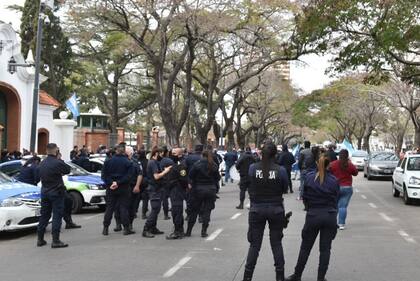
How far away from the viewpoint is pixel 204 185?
10805mm

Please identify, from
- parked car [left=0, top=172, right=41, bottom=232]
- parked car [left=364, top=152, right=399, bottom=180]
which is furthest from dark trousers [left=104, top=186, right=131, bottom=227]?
parked car [left=364, top=152, right=399, bottom=180]

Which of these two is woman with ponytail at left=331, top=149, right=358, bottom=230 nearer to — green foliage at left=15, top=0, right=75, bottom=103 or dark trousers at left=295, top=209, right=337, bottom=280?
dark trousers at left=295, top=209, right=337, bottom=280

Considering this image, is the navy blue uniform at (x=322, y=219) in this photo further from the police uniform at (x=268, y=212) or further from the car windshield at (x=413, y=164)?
the car windshield at (x=413, y=164)

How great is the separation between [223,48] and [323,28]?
18.2 m

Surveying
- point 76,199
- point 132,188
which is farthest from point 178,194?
point 76,199

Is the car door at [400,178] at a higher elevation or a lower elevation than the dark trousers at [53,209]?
higher

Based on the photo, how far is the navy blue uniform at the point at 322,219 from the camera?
22.6 feet

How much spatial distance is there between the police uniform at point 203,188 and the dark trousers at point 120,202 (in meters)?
1.21

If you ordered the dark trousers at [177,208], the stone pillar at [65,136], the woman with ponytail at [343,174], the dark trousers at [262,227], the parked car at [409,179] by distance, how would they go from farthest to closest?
1. the stone pillar at [65,136]
2. the parked car at [409,179]
3. the woman with ponytail at [343,174]
4. the dark trousers at [177,208]
5. the dark trousers at [262,227]

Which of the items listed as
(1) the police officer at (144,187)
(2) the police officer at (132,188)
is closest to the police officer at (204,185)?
(2) the police officer at (132,188)

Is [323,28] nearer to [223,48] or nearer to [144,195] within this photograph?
[144,195]

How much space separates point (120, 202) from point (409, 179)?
920 cm

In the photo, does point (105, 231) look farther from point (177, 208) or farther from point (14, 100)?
point (14, 100)

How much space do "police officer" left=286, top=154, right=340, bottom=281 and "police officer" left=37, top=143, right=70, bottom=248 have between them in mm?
4536
